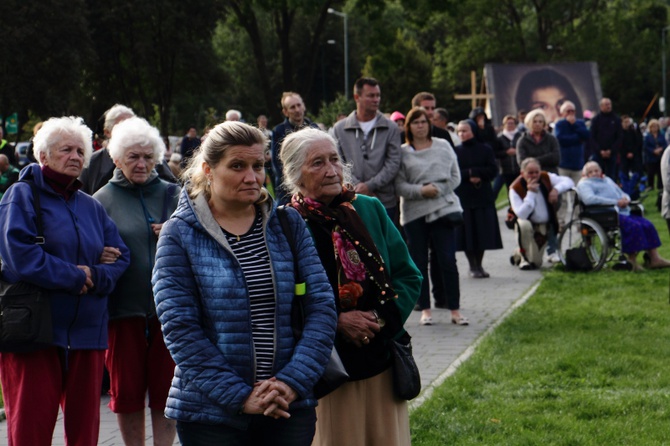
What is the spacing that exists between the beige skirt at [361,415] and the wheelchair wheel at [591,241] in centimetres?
1040

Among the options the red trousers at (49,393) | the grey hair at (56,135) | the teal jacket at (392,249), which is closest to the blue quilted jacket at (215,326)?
the teal jacket at (392,249)

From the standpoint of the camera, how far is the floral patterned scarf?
463 centimetres

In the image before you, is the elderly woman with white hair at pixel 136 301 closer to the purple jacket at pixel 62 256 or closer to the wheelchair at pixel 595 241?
the purple jacket at pixel 62 256

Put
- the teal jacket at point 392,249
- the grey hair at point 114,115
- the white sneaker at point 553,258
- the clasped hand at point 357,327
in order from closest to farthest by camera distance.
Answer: the clasped hand at point 357,327 → the teal jacket at point 392,249 → the grey hair at point 114,115 → the white sneaker at point 553,258

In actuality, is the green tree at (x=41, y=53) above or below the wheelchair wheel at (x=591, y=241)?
above

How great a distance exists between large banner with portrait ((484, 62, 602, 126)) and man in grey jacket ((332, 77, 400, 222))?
130 feet

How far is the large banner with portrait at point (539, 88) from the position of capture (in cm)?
4981

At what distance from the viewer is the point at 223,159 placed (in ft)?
13.4

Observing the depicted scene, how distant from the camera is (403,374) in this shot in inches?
186

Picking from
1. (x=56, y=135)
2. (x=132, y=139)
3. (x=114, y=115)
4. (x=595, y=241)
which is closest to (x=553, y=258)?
(x=595, y=241)

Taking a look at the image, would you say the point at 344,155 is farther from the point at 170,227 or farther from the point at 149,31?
the point at 149,31

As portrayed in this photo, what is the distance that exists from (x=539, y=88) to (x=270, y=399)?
156 ft

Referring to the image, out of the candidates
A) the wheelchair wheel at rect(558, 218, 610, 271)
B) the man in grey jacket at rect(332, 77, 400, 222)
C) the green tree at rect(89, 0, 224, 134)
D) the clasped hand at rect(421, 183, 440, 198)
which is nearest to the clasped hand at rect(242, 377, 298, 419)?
the man in grey jacket at rect(332, 77, 400, 222)

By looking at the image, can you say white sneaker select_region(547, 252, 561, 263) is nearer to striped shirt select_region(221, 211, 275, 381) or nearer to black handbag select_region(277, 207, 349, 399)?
black handbag select_region(277, 207, 349, 399)
